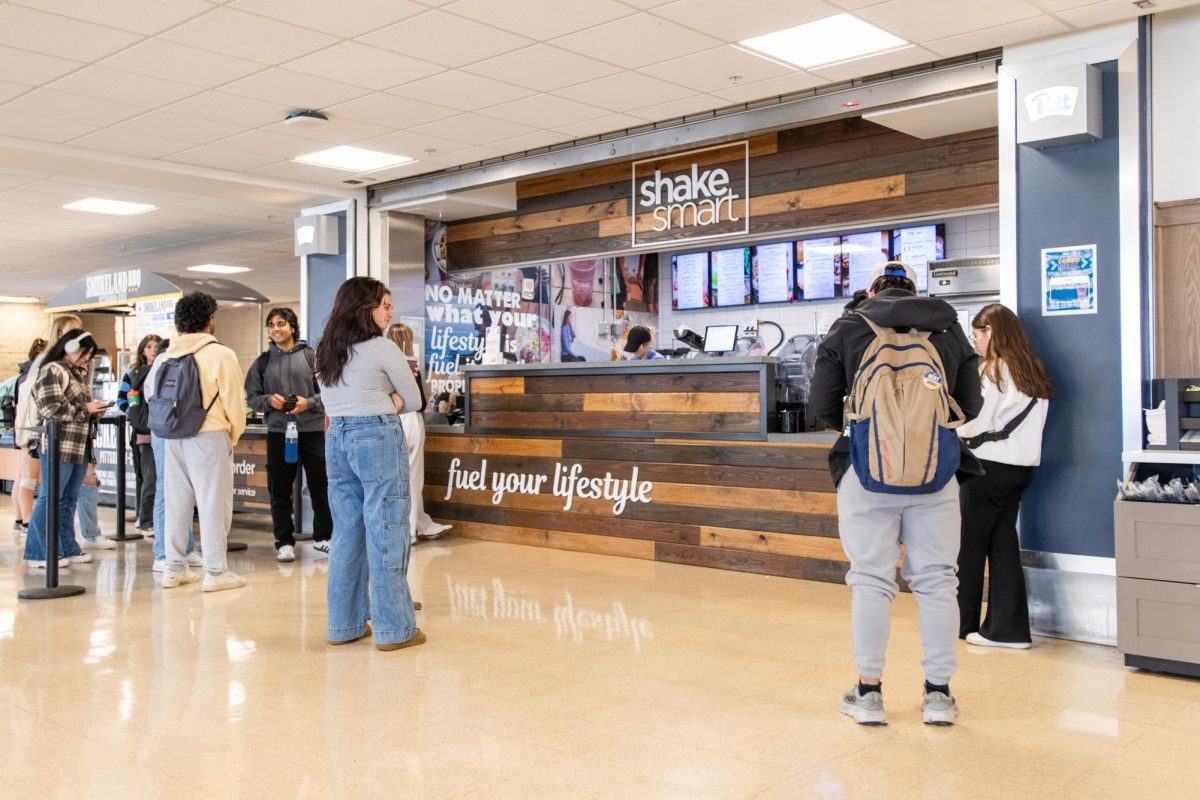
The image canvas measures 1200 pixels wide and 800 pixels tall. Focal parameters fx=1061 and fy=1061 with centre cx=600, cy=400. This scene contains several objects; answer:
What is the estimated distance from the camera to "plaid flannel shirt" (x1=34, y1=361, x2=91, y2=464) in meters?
5.85

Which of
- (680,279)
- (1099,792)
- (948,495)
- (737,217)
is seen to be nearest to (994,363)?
(948,495)

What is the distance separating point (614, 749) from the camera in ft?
9.97

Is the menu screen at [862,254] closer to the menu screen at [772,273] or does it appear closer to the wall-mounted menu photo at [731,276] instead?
the menu screen at [772,273]

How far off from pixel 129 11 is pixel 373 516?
8.28ft

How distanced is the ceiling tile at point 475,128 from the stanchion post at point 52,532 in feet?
9.43

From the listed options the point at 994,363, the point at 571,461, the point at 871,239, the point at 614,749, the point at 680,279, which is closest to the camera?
the point at 614,749

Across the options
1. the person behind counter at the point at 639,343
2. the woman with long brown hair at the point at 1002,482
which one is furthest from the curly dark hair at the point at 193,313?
the woman with long brown hair at the point at 1002,482

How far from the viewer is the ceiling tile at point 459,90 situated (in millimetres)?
5750

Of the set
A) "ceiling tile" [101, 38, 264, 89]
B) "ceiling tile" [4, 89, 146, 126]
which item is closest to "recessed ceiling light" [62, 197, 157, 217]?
"ceiling tile" [4, 89, 146, 126]

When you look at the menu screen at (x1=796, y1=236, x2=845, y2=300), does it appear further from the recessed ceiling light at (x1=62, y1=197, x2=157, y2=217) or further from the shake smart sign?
the recessed ceiling light at (x1=62, y1=197, x2=157, y2=217)

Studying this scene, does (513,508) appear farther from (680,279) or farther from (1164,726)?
(1164,726)

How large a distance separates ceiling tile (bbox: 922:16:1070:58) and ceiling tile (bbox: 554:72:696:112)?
4.66 feet

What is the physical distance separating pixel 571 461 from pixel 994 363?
3.21 metres

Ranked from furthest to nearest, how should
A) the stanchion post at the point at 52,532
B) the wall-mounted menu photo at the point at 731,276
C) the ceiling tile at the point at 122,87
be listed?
the wall-mounted menu photo at the point at 731,276, the ceiling tile at the point at 122,87, the stanchion post at the point at 52,532
